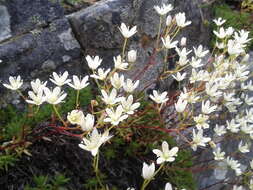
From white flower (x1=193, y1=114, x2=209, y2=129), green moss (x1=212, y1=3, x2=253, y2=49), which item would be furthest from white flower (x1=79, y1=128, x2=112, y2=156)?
green moss (x1=212, y1=3, x2=253, y2=49)

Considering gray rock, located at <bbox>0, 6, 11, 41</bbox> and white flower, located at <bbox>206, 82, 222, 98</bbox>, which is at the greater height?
gray rock, located at <bbox>0, 6, 11, 41</bbox>

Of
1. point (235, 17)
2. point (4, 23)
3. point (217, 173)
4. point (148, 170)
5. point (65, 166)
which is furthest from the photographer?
point (235, 17)

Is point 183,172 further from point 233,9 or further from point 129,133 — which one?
A: point 233,9

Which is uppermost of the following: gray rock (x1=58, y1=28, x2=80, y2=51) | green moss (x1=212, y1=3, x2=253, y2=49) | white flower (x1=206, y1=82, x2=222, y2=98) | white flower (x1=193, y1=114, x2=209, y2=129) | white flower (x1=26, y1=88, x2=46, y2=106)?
green moss (x1=212, y1=3, x2=253, y2=49)

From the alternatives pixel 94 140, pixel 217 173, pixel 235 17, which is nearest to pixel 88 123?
pixel 94 140

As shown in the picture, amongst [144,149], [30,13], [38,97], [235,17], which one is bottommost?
[144,149]

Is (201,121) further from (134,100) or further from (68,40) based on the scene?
(68,40)

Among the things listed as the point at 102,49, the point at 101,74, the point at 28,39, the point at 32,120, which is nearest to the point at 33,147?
the point at 32,120

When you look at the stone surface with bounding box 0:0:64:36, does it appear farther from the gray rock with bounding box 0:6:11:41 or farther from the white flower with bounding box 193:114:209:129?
the white flower with bounding box 193:114:209:129
